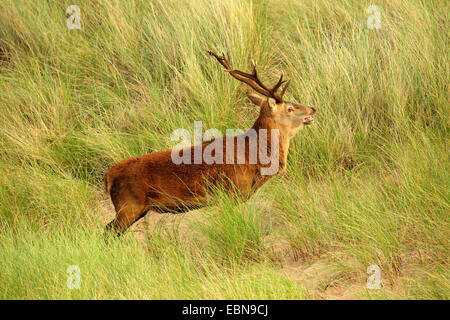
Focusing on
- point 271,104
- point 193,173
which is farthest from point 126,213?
point 271,104

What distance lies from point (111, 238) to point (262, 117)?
1.57 meters

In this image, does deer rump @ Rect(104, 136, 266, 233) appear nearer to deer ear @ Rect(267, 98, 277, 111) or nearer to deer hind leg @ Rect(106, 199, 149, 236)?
deer hind leg @ Rect(106, 199, 149, 236)

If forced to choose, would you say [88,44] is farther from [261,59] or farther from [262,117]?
[262,117]

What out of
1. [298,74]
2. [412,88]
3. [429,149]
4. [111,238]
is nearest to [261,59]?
[298,74]

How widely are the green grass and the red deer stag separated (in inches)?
7.0

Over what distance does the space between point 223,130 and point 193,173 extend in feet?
4.91

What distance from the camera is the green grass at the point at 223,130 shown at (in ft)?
14.8

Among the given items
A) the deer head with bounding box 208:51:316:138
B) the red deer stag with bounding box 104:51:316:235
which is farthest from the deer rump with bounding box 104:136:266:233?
the deer head with bounding box 208:51:316:138

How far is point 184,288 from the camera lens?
4227 millimetres

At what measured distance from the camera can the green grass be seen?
14.8ft

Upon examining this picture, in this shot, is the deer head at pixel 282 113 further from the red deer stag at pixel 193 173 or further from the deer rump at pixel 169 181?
the deer rump at pixel 169 181

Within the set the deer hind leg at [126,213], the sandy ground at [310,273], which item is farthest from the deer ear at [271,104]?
the deer hind leg at [126,213]

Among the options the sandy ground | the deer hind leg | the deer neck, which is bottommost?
the sandy ground

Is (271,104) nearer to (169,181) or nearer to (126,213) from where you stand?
(169,181)
